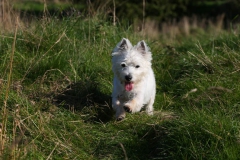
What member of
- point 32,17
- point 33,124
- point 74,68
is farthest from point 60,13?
point 33,124

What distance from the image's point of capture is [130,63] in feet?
16.0

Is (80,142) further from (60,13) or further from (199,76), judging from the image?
(60,13)

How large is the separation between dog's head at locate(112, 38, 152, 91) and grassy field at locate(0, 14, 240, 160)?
0.41 m

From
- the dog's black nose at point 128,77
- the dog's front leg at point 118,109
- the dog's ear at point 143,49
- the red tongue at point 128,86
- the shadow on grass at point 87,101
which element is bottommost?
the shadow on grass at point 87,101

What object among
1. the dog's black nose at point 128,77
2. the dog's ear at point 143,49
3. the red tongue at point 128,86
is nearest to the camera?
the dog's black nose at point 128,77

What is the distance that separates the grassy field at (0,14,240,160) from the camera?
3.84 metres

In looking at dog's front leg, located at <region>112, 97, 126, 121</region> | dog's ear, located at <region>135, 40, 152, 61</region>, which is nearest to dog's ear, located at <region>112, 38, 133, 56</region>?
dog's ear, located at <region>135, 40, 152, 61</region>

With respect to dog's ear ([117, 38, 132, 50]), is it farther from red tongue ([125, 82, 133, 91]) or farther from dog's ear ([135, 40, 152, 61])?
red tongue ([125, 82, 133, 91])

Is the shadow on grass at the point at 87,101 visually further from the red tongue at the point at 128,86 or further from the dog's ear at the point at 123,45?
the dog's ear at the point at 123,45

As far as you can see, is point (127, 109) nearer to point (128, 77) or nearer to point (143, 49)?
point (128, 77)

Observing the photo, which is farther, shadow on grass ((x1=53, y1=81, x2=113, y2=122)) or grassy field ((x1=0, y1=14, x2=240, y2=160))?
shadow on grass ((x1=53, y1=81, x2=113, y2=122))

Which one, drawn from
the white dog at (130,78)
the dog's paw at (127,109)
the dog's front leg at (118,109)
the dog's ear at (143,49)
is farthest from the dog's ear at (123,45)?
the dog's paw at (127,109)

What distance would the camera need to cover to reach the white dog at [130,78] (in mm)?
4812

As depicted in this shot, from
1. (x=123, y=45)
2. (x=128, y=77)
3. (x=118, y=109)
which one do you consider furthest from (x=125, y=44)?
(x=118, y=109)
